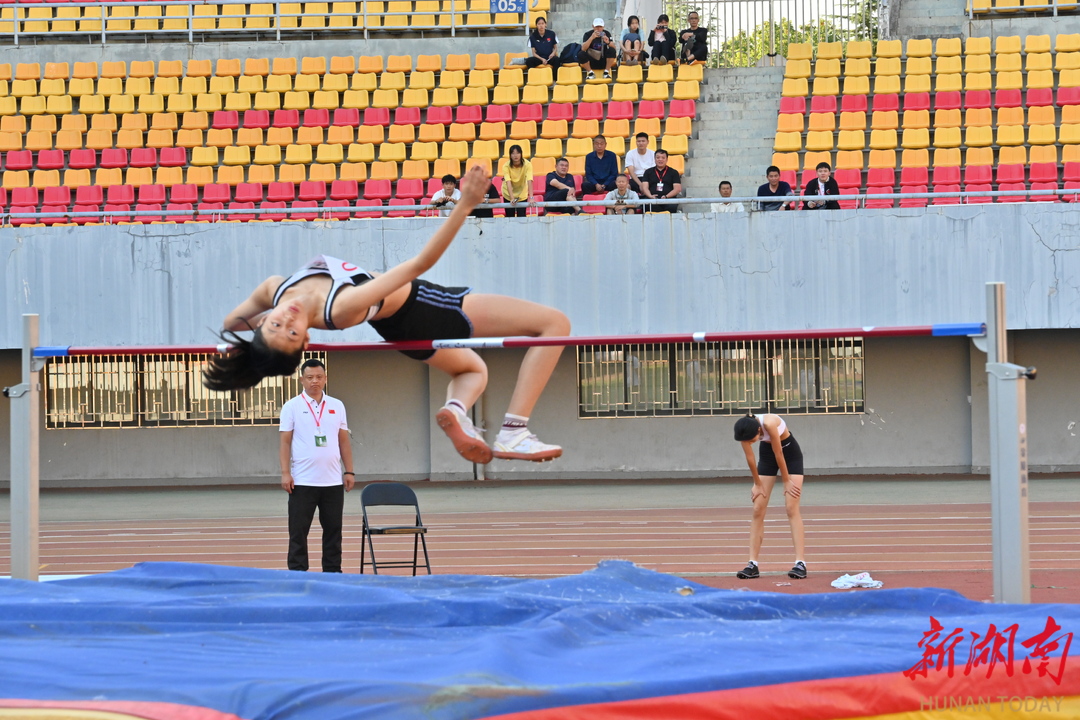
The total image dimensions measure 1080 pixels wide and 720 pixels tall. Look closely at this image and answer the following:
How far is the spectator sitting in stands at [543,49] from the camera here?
14805 mm

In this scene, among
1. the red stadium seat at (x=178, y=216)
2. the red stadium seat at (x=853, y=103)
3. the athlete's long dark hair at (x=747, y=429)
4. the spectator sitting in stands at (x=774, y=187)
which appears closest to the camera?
the athlete's long dark hair at (x=747, y=429)

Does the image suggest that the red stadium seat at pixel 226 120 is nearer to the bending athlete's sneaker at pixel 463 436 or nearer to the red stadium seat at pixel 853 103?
the red stadium seat at pixel 853 103

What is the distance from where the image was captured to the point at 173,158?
14.2 m

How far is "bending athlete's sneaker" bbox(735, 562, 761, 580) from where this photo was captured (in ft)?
24.1

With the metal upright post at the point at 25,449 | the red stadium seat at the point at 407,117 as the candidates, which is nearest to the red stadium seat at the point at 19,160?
the red stadium seat at the point at 407,117

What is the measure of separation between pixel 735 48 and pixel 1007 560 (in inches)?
667

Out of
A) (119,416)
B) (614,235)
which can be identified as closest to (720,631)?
(614,235)

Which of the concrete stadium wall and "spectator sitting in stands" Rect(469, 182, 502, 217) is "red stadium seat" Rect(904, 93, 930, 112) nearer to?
Result: the concrete stadium wall

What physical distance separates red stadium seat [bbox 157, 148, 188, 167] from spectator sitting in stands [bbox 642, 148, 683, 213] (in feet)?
20.7

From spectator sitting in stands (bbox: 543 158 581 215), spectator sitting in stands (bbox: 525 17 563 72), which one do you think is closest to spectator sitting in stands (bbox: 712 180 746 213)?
spectator sitting in stands (bbox: 543 158 581 215)

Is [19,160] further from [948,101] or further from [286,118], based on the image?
[948,101]

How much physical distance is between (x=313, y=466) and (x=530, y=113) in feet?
27.9

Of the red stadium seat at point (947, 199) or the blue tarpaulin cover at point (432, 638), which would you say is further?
the red stadium seat at point (947, 199)

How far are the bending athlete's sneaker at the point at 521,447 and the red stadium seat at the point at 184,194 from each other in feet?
32.5
